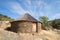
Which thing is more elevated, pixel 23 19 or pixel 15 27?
pixel 23 19

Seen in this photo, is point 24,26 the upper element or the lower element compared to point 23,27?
upper

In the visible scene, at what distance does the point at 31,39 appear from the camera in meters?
21.8

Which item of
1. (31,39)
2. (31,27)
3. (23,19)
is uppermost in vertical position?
(23,19)

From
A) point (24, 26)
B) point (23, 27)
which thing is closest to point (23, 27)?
point (23, 27)

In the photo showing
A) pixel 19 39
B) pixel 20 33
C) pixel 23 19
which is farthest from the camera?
pixel 23 19

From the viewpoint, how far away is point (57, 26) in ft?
156

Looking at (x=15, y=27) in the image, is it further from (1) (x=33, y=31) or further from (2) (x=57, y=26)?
(2) (x=57, y=26)

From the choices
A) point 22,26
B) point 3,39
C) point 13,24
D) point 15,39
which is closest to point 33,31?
point 22,26

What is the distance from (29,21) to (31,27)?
1.36 meters

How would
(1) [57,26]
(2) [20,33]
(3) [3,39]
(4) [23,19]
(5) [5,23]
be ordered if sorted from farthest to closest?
1. (1) [57,26]
2. (5) [5,23]
3. (4) [23,19]
4. (2) [20,33]
5. (3) [3,39]

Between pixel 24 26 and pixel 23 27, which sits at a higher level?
pixel 24 26

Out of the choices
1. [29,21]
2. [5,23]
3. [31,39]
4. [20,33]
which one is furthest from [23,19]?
[5,23]

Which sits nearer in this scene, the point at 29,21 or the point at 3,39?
the point at 3,39

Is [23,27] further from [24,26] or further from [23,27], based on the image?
[24,26]
